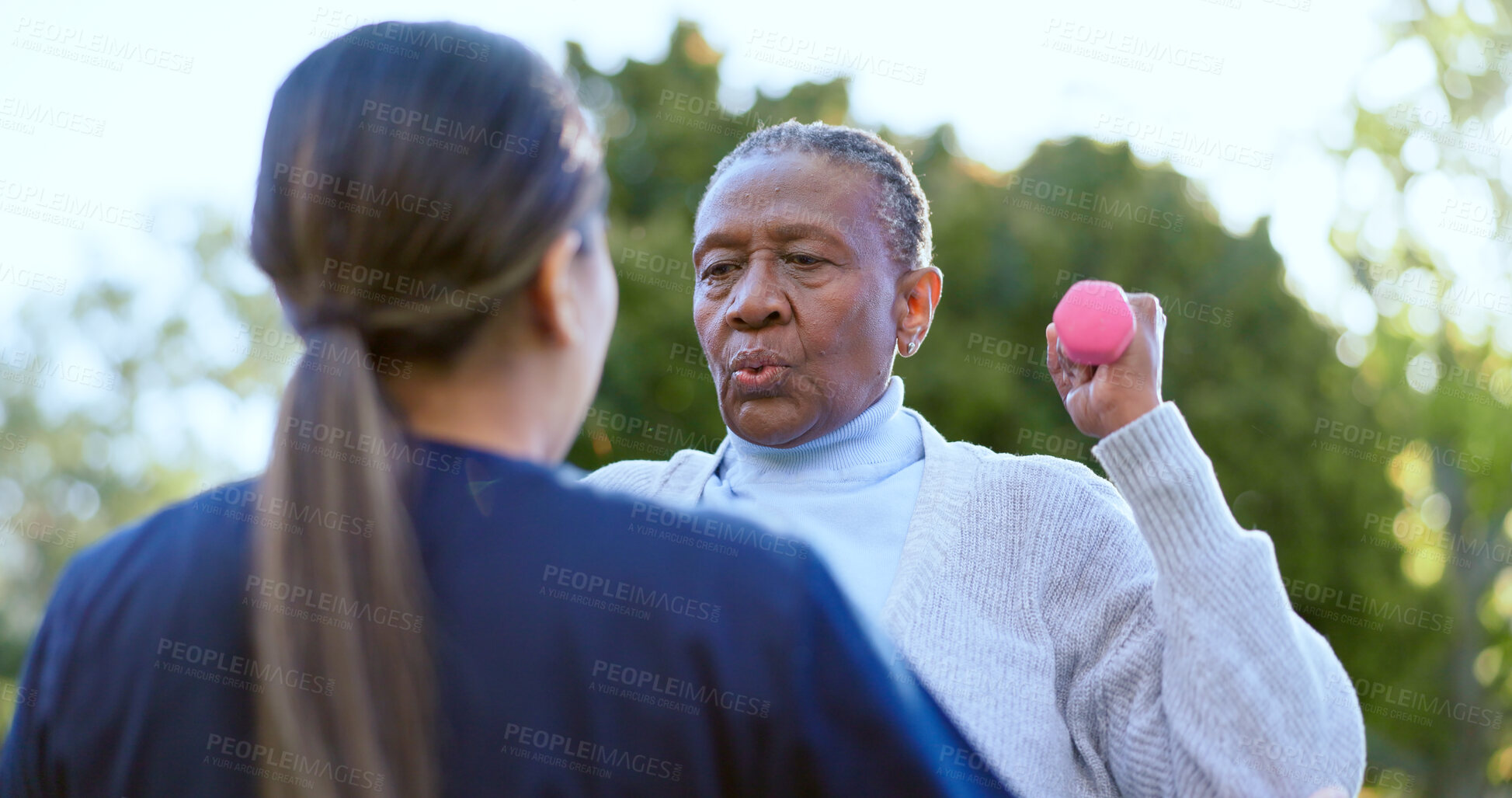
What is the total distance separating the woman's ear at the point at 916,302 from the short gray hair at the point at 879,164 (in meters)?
0.03

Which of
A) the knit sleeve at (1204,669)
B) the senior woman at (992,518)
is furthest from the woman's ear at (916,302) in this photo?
the knit sleeve at (1204,669)

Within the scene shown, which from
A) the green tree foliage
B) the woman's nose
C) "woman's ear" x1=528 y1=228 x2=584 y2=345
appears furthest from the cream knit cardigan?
the green tree foliage

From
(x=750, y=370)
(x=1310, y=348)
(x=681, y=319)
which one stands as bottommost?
(x=750, y=370)

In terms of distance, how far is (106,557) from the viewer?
4.00ft

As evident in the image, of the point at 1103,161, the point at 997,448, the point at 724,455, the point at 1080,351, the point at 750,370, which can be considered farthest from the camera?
the point at 1103,161

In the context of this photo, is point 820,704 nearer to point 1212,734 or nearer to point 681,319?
point 1212,734

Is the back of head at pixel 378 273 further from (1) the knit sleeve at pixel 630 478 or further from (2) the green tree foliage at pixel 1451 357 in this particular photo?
(2) the green tree foliage at pixel 1451 357

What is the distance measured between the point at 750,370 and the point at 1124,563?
2.98ft

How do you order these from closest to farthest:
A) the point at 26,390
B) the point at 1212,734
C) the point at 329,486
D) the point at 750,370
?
the point at 329,486 < the point at 1212,734 < the point at 750,370 < the point at 26,390

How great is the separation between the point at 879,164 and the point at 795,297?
16.6 inches

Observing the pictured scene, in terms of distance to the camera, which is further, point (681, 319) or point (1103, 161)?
point (1103, 161)

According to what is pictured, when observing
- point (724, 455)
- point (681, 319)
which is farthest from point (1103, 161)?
point (724, 455)

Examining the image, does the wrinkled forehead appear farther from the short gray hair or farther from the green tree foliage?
the green tree foliage

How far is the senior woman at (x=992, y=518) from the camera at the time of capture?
1825 millimetres
